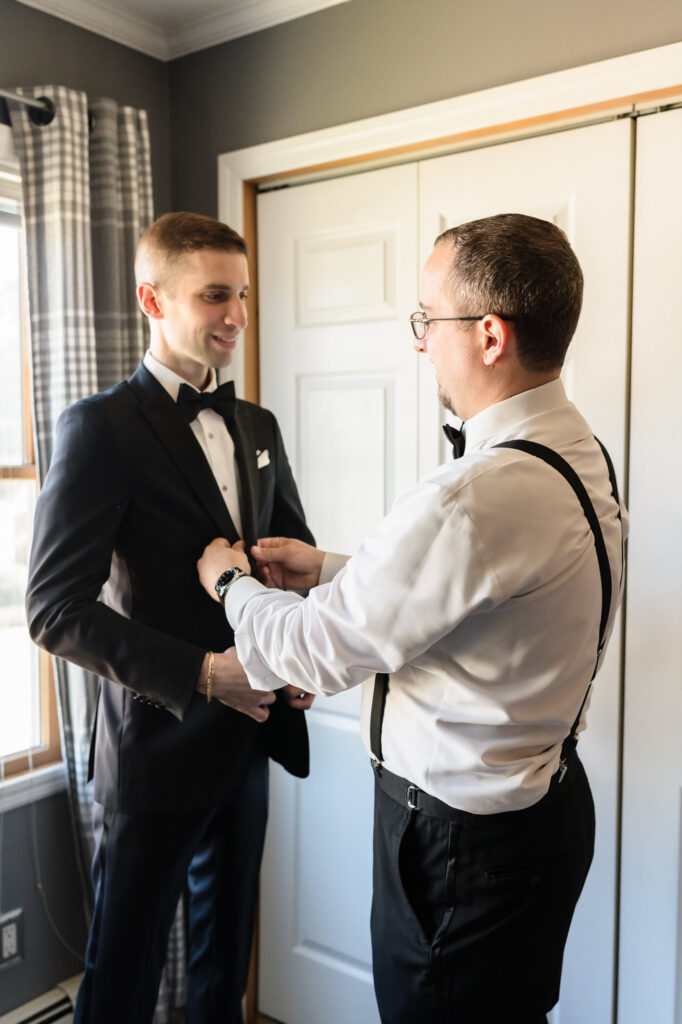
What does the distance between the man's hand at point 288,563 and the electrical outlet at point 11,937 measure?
128 centimetres

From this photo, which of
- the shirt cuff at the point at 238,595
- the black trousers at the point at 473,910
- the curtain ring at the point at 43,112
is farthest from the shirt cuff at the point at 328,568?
the curtain ring at the point at 43,112

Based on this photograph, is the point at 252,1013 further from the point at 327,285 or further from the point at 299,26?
the point at 299,26

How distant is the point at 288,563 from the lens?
5.49ft

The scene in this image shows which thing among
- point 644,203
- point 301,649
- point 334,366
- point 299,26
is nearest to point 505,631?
point 301,649

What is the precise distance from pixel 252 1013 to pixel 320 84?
2610mm

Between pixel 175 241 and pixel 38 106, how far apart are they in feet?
2.40

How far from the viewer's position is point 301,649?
49.7 inches

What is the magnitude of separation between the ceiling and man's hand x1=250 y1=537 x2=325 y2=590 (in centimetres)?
145

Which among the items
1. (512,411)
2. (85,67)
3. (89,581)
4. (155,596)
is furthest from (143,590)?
(85,67)

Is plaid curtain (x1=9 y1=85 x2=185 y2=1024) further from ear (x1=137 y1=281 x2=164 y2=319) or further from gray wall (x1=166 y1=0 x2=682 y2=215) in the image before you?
ear (x1=137 y1=281 x2=164 y2=319)

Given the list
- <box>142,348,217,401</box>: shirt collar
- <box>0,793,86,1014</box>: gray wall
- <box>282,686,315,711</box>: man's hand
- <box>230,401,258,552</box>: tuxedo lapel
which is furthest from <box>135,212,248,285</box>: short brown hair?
<box>0,793,86,1014</box>: gray wall

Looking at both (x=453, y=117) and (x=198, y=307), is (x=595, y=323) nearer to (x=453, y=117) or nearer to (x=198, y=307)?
(x=453, y=117)

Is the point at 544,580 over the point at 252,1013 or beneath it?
over

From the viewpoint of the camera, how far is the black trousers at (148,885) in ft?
5.39
